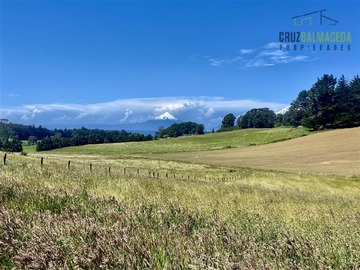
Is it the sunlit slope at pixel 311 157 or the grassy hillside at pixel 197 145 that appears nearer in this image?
the sunlit slope at pixel 311 157

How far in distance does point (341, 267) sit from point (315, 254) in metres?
0.22

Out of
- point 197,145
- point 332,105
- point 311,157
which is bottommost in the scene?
point 311,157

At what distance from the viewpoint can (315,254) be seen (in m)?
2.41

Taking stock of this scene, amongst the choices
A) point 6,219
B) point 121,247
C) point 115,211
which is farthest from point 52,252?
point 115,211

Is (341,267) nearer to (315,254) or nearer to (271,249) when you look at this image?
(315,254)

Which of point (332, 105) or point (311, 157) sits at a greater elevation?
point (332, 105)

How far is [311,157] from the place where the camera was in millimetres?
65188

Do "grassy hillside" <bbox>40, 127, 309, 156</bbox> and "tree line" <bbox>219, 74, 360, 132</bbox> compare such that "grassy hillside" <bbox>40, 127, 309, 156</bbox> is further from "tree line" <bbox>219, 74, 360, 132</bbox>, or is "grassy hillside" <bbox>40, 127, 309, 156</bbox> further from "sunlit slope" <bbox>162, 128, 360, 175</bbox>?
"sunlit slope" <bbox>162, 128, 360, 175</bbox>

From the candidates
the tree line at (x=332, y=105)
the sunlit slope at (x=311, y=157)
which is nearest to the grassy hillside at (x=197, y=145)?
the tree line at (x=332, y=105)

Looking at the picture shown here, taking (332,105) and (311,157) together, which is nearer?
(311,157)

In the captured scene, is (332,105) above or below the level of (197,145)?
above

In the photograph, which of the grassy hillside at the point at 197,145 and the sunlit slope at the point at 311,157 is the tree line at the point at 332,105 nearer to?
the grassy hillside at the point at 197,145

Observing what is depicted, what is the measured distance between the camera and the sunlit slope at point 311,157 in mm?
53344

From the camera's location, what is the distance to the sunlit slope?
2100 inches
